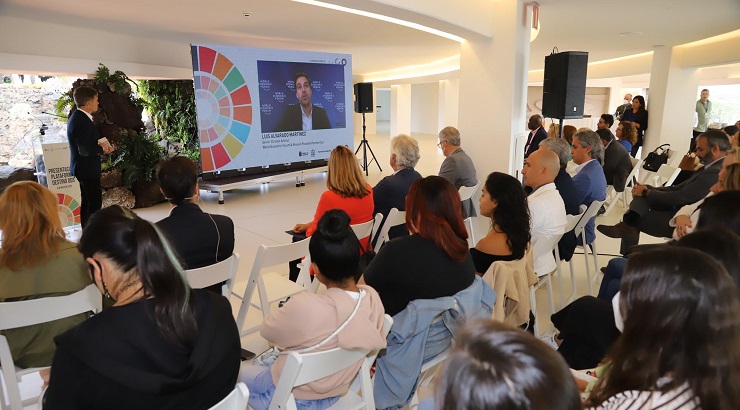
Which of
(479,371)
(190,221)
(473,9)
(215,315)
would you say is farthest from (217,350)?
(473,9)

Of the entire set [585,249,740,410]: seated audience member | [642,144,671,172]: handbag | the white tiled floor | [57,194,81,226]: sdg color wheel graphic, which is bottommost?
the white tiled floor

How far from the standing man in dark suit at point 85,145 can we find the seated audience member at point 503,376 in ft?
18.4

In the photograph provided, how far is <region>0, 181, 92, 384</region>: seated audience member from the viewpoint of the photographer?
2148 millimetres

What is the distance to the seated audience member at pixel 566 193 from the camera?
12.7 feet

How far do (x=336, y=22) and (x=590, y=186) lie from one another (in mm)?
4464

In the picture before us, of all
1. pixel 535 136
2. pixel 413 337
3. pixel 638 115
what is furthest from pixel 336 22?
pixel 638 115

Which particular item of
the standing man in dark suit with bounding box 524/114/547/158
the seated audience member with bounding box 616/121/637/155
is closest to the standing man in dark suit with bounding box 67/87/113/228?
the standing man in dark suit with bounding box 524/114/547/158

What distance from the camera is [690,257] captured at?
1196 millimetres

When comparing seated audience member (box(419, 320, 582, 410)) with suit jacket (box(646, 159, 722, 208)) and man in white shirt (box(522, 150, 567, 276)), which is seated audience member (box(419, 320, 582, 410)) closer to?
man in white shirt (box(522, 150, 567, 276))

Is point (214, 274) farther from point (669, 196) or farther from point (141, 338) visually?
point (669, 196)

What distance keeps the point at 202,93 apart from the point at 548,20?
5.18 metres

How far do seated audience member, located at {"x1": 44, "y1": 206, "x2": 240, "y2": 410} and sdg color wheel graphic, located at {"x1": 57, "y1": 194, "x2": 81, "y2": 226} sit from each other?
16.4 feet

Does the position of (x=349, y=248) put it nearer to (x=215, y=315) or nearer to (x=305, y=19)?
(x=215, y=315)

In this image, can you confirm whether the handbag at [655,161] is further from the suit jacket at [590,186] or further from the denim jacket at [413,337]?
the denim jacket at [413,337]
